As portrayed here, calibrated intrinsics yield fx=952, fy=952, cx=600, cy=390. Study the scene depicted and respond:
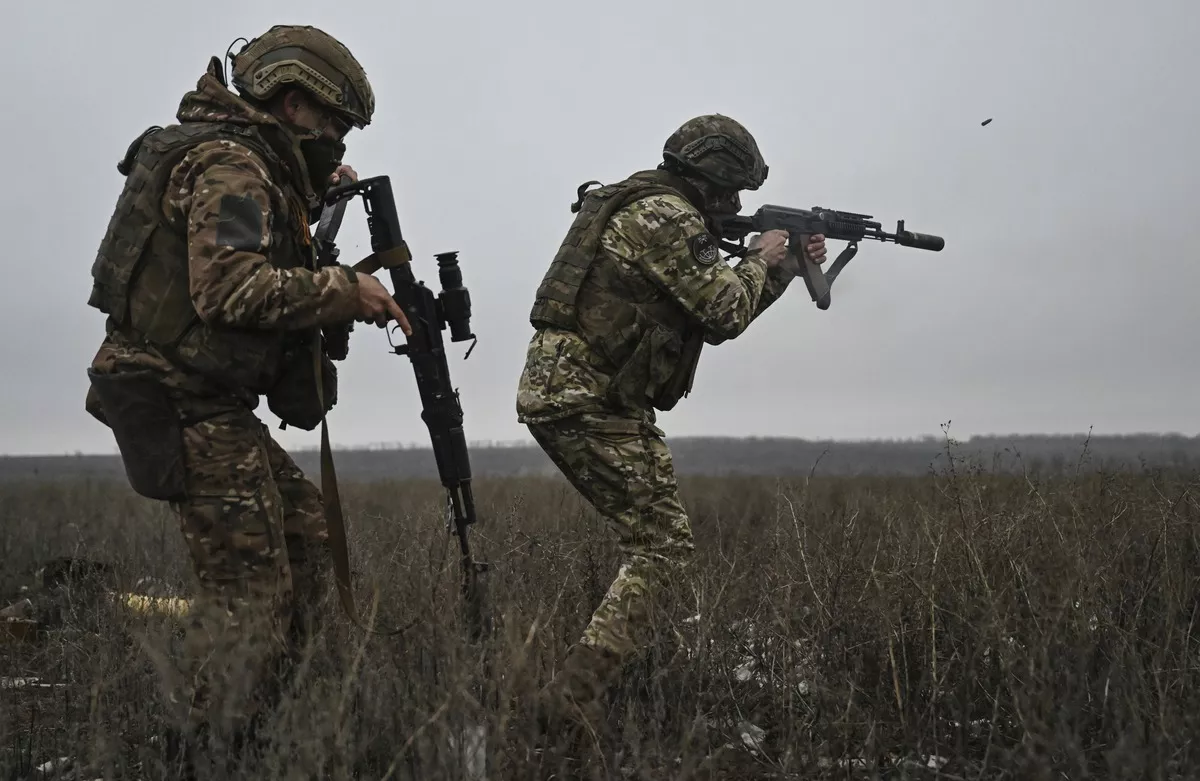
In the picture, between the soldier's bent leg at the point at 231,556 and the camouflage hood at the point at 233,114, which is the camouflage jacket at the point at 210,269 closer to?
the camouflage hood at the point at 233,114

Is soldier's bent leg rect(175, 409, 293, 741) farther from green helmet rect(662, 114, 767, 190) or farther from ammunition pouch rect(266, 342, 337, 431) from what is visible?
green helmet rect(662, 114, 767, 190)

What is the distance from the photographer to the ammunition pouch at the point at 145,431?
2.70 metres

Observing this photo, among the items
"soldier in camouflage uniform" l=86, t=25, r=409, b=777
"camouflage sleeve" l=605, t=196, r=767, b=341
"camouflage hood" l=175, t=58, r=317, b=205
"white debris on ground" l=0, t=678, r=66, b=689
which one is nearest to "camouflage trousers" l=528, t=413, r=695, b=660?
"camouflage sleeve" l=605, t=196, r=767, b=341

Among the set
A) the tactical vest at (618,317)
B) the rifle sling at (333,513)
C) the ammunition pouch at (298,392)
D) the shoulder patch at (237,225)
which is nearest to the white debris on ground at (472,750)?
the rifle sling at (333,513)

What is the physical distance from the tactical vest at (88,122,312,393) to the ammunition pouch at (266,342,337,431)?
0.75 feet

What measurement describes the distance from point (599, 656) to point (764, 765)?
64 cm

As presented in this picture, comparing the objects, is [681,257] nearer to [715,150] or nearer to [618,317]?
[618,317]

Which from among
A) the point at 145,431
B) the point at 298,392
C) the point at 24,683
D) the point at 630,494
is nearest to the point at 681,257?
the point at 630,494

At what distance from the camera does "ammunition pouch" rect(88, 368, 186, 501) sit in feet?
8.87

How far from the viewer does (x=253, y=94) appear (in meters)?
2.91

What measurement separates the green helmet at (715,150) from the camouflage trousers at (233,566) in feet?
6.61

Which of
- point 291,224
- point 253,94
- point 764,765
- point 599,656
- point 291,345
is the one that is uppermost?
point 253,94

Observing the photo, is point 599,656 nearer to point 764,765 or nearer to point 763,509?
point 764,765

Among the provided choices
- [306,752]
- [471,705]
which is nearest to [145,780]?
[306,752]
